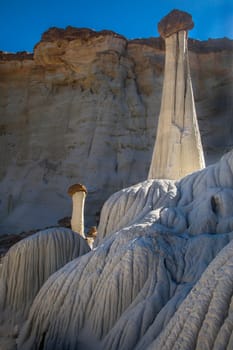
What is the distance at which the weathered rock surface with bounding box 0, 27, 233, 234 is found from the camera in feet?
84.7

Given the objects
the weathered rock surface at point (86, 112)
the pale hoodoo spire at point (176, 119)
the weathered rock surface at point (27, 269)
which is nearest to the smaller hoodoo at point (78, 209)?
the pale hoodoo spire at point (176, 119)

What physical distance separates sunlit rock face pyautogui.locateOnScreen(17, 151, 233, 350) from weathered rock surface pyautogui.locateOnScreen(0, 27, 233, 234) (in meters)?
17.4

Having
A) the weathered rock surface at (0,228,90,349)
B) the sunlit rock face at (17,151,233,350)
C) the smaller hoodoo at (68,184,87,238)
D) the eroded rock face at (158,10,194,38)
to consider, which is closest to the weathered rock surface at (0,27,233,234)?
the smaller hoodoo at (68,184,87,238)

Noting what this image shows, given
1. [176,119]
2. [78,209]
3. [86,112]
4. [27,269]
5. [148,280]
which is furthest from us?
[86,112]

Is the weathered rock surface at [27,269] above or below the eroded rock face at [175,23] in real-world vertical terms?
below

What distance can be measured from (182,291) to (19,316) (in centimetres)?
343

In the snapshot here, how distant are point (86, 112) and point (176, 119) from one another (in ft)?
49.8

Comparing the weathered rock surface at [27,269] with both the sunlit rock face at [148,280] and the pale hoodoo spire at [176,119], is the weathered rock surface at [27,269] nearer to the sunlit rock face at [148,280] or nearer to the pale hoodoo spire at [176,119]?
the sunlit rock face at [148,280]

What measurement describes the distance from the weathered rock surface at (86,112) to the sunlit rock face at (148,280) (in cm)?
1738

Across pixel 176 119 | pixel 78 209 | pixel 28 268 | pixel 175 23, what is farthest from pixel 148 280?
pixel 78 209

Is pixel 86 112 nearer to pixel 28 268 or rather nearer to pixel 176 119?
pixel 176 119

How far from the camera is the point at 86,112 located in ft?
89.6

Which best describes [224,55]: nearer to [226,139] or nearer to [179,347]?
[226,139]

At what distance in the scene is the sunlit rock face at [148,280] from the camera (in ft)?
17.0
